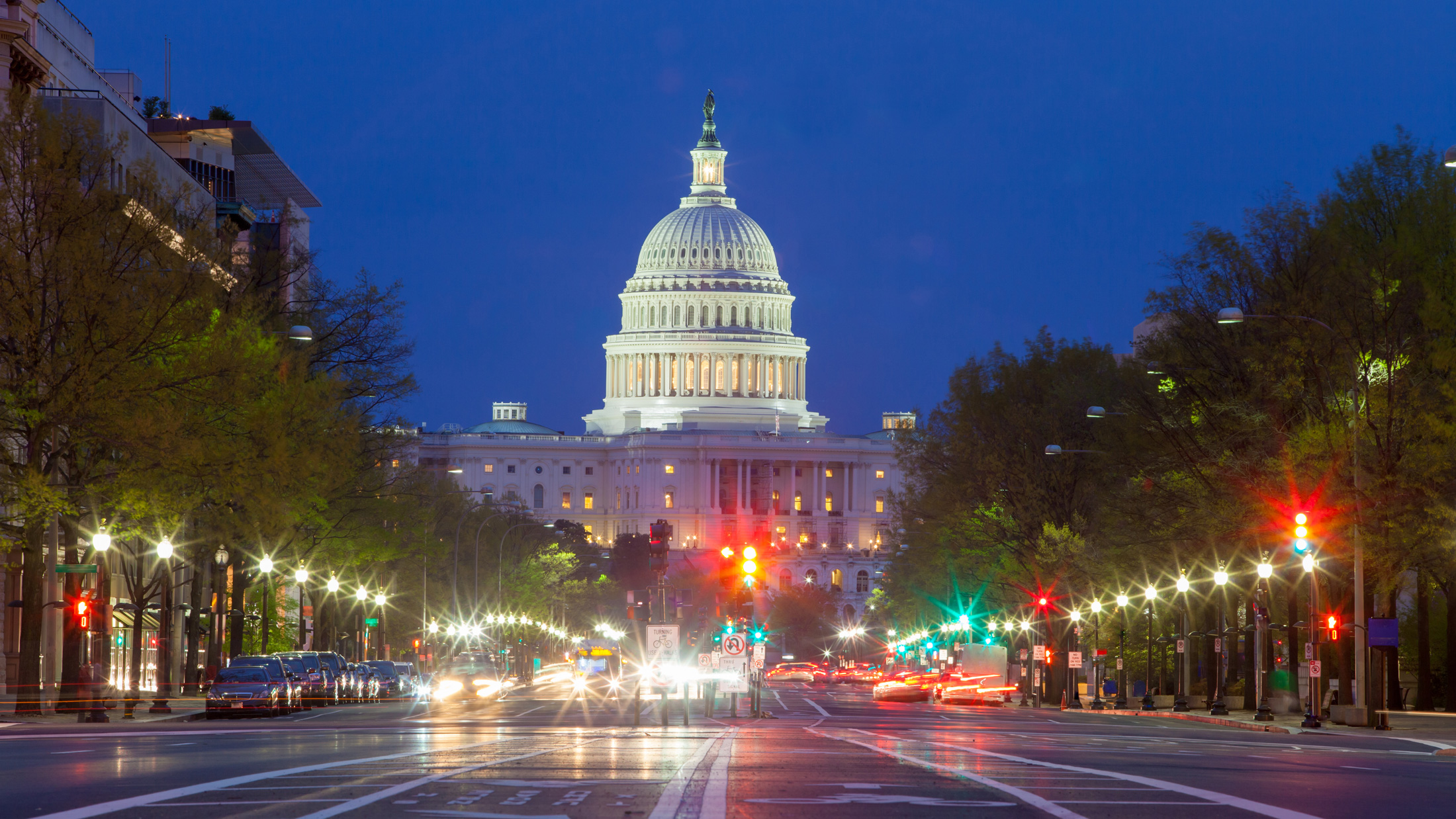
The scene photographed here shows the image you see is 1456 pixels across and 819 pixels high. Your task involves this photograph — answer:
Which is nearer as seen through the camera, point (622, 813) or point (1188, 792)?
point (622, 813)

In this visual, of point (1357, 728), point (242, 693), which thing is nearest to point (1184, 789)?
point (1357, 728)

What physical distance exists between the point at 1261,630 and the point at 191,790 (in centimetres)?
4441

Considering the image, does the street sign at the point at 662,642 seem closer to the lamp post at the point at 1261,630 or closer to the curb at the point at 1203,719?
the curb at the point at 1203,719

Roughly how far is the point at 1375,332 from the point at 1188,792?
3159 centimetres

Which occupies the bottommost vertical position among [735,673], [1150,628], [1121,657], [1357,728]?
[1357,728]

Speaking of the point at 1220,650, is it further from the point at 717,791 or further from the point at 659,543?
the point at 717,791

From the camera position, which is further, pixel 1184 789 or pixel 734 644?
pixel 734 644

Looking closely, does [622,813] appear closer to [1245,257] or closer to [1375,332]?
[1375,332]

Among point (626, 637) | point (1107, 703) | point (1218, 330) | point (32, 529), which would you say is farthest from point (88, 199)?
point (626, 637)

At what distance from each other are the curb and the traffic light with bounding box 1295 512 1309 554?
4485mm

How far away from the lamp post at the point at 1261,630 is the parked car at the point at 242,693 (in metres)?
26.4

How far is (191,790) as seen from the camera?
1805cm

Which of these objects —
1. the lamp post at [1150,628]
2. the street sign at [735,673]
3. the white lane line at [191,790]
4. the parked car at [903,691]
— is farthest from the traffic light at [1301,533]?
the parked car at [903,691]

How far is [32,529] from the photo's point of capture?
43875 mm
